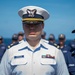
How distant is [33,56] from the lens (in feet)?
11.8

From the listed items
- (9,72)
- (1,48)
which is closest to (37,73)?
(9,72)

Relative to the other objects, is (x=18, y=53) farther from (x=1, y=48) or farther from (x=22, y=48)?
(x=1, y=48)

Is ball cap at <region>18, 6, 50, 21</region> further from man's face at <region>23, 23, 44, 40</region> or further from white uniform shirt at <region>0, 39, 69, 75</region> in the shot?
white uniform shirt at <region>0, 39, 69, 75</region>

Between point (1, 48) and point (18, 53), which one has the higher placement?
point (18, 53)

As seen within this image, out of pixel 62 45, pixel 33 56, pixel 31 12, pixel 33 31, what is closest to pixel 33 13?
pixel 31 12

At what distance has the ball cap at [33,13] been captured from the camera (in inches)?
146

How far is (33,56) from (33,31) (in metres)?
0.28

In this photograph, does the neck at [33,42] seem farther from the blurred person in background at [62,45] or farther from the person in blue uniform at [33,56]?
the blurred person in background at [62,45]

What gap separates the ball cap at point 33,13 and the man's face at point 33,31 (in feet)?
0.32

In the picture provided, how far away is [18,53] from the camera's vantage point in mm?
3656

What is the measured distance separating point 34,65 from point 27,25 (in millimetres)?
457

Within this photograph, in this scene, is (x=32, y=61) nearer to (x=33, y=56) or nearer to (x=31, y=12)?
(x=33, y=56)

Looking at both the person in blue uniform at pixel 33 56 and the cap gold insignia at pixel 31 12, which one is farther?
the cap gold insignia at pixel 31 12

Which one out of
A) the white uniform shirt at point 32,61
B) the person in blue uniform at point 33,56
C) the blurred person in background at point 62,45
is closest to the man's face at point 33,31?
the person in blue uniform at point 33,56
